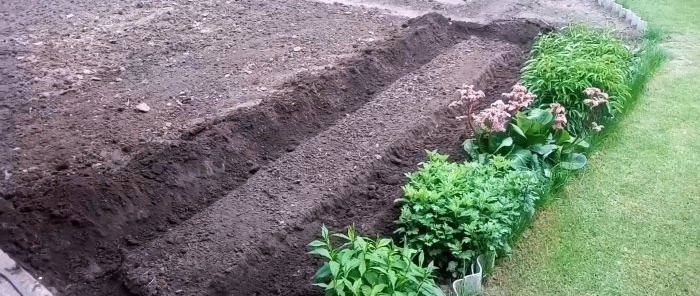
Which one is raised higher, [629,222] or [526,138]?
[526,138]

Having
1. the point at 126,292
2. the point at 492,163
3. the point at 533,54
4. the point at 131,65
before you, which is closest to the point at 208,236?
the point at 126,292

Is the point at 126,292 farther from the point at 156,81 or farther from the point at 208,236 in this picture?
the point at 156,81

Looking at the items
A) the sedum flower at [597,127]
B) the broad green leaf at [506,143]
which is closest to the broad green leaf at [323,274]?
the broad green leaf at [506,143]

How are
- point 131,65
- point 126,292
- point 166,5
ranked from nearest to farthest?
point 126,292
point 131,65
point 166,5

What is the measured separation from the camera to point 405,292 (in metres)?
2.67

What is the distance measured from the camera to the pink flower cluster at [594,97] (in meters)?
3.91

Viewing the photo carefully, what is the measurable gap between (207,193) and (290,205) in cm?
50

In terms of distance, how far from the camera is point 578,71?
4.38m

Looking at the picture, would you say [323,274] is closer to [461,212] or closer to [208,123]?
[461,212]

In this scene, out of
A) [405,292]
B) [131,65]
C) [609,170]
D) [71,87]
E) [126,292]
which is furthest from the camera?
[131,65]

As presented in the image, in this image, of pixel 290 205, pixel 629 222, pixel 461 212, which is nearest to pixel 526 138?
pixel 629 222

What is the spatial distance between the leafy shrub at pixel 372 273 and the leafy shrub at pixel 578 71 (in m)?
1.93

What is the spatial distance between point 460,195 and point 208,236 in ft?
4.12

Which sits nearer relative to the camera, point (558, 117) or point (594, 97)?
point (558, 117)
